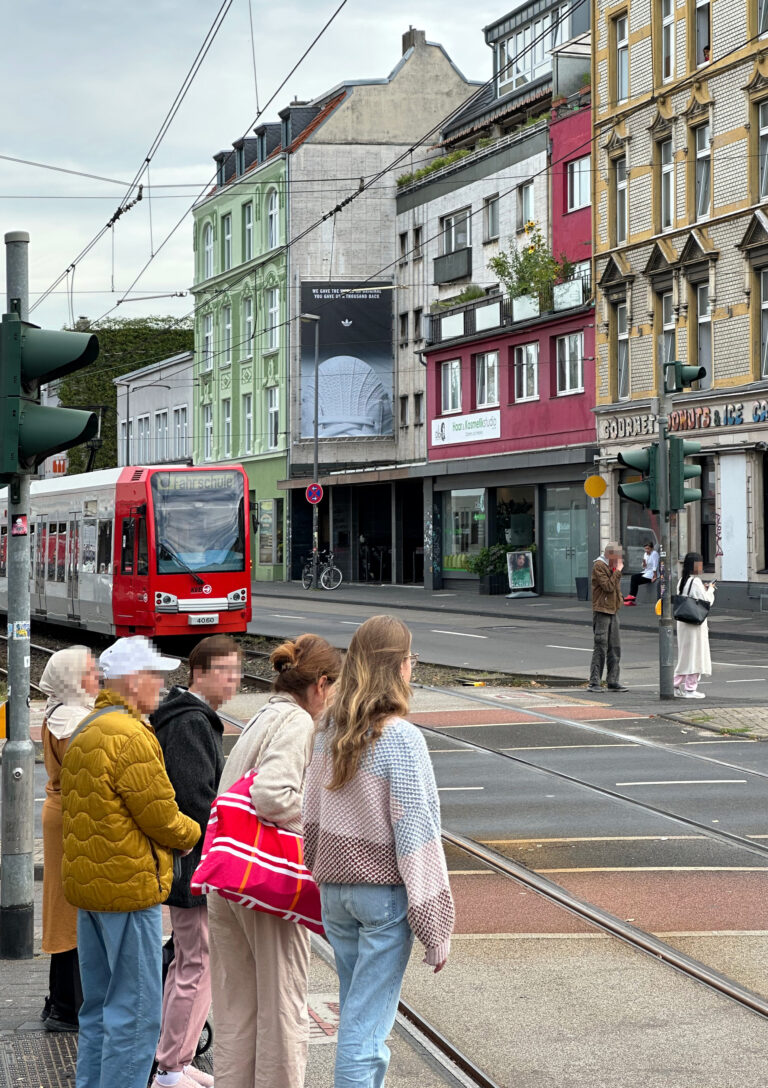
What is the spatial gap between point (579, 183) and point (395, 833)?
38751 millimetres

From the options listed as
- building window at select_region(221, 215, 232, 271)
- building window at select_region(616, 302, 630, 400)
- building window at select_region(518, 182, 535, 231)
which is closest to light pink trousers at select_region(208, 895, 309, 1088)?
building window at select_region(616, 302, 630, 400)

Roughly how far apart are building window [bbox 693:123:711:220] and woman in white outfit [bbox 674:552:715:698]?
19005mm

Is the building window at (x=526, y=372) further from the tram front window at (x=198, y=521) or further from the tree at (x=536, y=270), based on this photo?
the tram front window at (x=198, y=521)

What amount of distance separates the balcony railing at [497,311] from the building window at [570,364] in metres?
0.88

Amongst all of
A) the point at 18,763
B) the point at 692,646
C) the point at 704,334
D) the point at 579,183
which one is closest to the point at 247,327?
the point at 579,183

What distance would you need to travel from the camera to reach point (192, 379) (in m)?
70.8

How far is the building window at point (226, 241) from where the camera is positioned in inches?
2591

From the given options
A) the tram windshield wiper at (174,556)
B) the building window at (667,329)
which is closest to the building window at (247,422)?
the building window at (667,329)

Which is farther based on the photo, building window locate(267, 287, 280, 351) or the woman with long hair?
building window locate(267, 287, 280, 351)

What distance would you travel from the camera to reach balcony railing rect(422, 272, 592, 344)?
132 ft

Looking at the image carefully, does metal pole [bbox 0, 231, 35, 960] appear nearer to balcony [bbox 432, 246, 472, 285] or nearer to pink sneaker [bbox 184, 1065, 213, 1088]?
pink sneaker [bbox 184, 1065, 213, 1088]

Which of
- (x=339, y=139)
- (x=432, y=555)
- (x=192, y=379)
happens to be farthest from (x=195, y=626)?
(x=192, y=379)

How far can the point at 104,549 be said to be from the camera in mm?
26062

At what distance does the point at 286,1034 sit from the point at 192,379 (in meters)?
67.3
